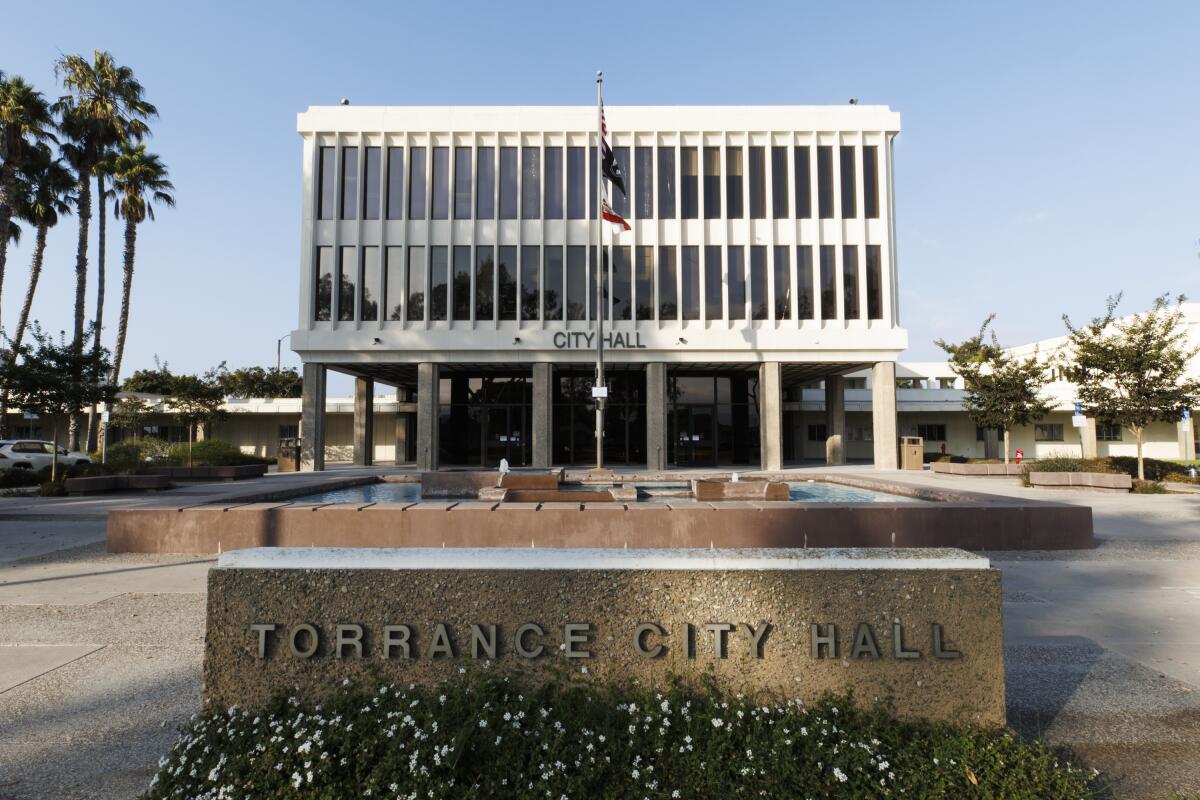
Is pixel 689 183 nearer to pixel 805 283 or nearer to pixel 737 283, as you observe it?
pixel 737 283

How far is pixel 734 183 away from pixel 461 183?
12.8m

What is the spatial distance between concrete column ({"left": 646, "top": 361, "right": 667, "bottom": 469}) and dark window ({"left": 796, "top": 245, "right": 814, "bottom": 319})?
7.06m

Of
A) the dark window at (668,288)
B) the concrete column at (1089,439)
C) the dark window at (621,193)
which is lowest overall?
the concrete column at (1089,439)

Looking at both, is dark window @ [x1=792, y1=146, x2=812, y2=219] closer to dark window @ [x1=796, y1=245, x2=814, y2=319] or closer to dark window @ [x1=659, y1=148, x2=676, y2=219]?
dark window @ [x1=796, y1=245, x2=814, y2=319]

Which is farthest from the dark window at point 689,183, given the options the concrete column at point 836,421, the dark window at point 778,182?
the concrete column at point 836,421

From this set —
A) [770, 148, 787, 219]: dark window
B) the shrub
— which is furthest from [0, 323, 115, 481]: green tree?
[770, 148, 787, 219]: dark window

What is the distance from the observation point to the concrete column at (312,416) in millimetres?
29656

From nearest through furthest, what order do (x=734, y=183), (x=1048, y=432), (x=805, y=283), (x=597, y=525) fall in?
(x=597, y=525) → (x=805, y=283) → (x=734, y=183) → (x=1048, y=432)

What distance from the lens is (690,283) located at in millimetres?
29656

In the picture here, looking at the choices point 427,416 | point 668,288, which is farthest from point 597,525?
point 427,416

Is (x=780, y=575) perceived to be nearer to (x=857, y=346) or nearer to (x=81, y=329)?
(x=857, y=346)

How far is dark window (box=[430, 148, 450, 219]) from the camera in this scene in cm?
2983

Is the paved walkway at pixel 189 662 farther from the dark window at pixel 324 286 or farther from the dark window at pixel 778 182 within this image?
the dark window at pixel 778 182

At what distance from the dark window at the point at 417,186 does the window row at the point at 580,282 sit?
183cm
